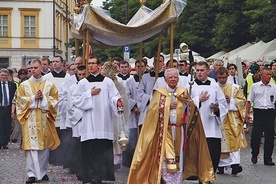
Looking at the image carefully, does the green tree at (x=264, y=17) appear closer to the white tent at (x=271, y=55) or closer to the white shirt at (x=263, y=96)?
the white tent at (x=271, y=55)

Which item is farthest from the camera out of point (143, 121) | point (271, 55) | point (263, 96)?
point (271, 55)

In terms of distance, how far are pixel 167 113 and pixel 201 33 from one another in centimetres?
2854

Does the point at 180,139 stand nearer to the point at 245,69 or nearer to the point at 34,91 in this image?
the point at 34,91

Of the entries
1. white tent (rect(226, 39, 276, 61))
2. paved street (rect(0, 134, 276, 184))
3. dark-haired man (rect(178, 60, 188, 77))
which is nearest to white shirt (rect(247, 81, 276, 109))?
paved street (rect(0, 134, 276, 184))

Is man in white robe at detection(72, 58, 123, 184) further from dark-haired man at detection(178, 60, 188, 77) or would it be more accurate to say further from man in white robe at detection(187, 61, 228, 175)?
dark-haired man at detection(178, 60, 188, 77)

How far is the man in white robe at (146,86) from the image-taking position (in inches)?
530

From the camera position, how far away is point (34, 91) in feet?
41.5

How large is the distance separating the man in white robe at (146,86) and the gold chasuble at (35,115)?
A: 1602 millimetres

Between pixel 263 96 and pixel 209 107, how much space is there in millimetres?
3195

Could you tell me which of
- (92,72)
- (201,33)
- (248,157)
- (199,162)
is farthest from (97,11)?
(201,33)

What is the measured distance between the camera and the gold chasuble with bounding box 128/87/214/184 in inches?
404

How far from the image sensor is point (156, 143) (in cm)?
1038

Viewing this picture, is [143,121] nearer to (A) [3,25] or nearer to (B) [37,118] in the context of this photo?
(B) [37,118]

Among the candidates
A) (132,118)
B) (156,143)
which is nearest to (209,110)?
(156,143)
